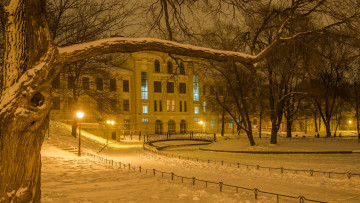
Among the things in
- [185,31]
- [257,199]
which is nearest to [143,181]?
[257,199]

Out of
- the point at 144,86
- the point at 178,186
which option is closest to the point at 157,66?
the point at 144,86

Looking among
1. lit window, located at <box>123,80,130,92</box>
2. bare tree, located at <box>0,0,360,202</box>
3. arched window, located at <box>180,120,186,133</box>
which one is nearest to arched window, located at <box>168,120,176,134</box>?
arched window, located at <box>180,120,186,133</box>

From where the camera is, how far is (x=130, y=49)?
538 cm

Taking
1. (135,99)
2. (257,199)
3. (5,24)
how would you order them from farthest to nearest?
(135,99) → (257,199) → (5,24)

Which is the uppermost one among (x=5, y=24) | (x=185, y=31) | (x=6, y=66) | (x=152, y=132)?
(x=185, y=31)

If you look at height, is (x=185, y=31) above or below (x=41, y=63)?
above

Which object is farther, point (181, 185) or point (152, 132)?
point (152, 132)

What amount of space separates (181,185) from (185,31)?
15.0ft

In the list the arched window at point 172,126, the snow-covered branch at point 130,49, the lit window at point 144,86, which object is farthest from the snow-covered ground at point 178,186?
the arched window at point 172,126

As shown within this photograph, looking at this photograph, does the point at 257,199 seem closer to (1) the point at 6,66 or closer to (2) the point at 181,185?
(2) the point at 181,185

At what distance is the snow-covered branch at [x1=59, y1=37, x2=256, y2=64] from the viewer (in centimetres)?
493

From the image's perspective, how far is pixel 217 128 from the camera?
65125mm

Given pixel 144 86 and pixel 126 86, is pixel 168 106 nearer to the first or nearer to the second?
pixel 144 86

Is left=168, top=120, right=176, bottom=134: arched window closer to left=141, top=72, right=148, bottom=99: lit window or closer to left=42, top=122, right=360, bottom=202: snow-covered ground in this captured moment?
left=141, top=72, right=148, bottom=99: lit window
